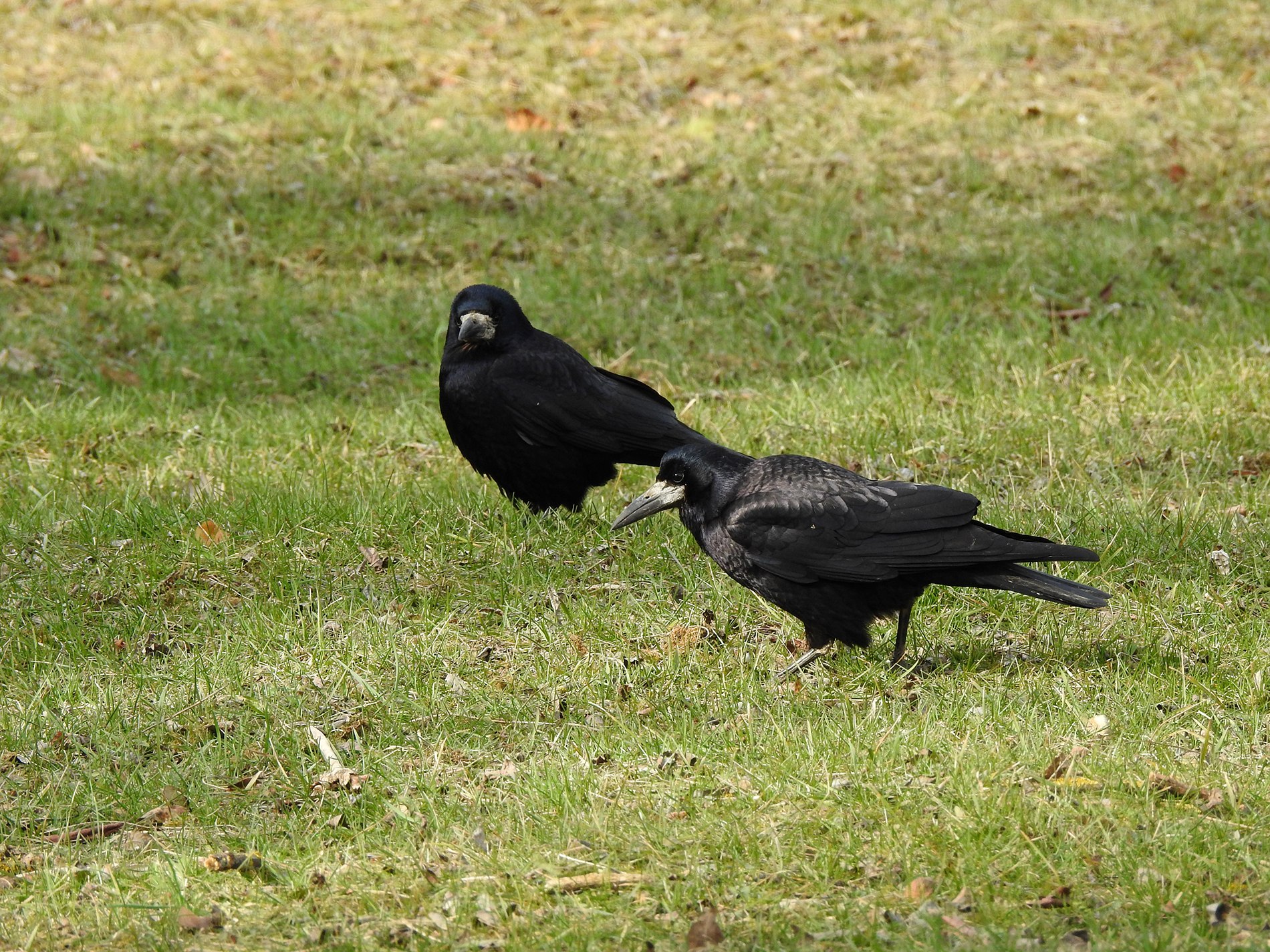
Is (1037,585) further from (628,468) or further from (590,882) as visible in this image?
(628,468)

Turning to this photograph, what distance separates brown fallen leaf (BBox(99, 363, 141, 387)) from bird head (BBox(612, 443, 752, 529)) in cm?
466

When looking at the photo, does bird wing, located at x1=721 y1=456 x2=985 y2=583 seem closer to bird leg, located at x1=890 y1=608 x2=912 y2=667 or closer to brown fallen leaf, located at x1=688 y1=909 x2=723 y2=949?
bird leg, located at x1=890 y1=608 x2=912 y2=667

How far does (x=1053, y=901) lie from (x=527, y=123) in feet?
33.3

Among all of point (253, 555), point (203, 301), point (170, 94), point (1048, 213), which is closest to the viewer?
point (253, 555)

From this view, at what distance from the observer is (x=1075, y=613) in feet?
18.1

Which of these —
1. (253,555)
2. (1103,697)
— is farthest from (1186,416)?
(253,555)

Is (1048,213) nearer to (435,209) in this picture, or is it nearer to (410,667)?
(435,209)

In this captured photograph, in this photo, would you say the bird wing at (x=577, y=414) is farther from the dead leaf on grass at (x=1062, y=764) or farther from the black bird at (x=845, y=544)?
the dead leaf on grass at (x=1062, y=764)

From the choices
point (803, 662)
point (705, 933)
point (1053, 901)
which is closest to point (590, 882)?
point (705, 933)

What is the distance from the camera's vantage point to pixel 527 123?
12578mm

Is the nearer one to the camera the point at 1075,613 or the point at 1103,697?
the point at 1103,697

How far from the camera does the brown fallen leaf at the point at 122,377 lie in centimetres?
889

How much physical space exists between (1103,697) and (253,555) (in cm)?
359

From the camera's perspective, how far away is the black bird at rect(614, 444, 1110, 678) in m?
4.82
